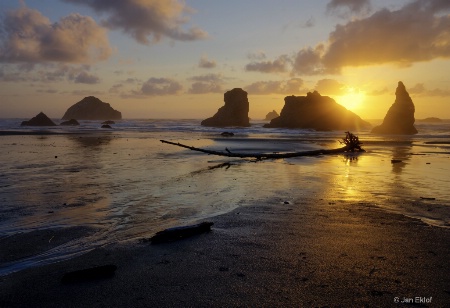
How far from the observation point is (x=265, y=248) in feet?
16.6

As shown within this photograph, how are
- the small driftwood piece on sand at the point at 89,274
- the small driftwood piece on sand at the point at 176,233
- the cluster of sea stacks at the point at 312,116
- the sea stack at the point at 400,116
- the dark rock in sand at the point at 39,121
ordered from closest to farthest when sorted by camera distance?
the small driftwood piece on sand at the point at 89,274, the small driftwood piece on sand at the point at 176,233, the sea stack at the point at 400,116, the cluster of sea stacks at the point at 312,116, the dark rock in sand at the point at 39,121

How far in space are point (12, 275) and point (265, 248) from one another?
11.2ft

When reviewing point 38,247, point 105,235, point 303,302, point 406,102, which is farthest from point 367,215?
point 406,102

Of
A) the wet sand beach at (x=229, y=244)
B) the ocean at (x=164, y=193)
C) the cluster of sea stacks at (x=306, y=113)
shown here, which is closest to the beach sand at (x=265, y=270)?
the wet sand beach at (x=229, y=244)

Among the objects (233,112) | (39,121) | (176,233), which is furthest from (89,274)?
(233,112)

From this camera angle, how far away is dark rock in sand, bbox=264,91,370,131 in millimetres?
93688

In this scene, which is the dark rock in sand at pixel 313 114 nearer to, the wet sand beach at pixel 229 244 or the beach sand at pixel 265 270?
the wet sand beach at pixel 229 244

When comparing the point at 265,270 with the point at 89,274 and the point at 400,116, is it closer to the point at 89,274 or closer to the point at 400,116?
the point at 89,274

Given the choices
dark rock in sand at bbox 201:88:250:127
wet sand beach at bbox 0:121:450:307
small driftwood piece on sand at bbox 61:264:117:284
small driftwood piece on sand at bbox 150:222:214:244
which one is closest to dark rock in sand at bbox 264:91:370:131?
dark rock in sand at bbox 201:88:250:127

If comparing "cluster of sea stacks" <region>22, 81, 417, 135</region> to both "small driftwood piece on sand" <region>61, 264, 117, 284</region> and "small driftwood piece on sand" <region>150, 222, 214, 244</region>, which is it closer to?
"small driftwood piece on sand" <region>150, 222, 214, 244</region>

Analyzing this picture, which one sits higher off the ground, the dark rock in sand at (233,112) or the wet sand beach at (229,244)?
the dark rock in sand at (233,112)

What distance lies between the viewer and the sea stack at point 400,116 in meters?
65.8

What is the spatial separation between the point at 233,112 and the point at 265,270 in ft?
360

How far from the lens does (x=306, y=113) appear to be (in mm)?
96125
